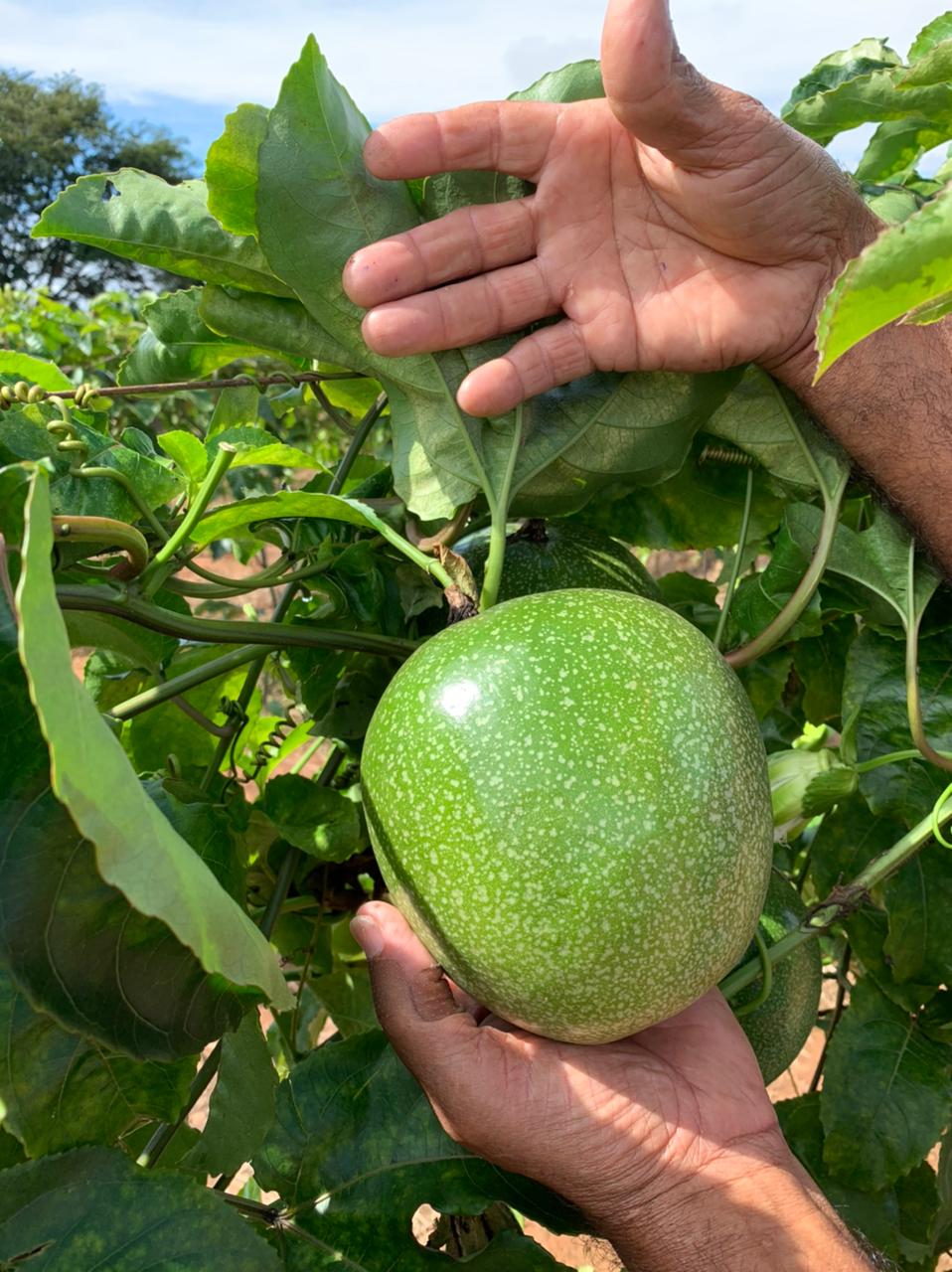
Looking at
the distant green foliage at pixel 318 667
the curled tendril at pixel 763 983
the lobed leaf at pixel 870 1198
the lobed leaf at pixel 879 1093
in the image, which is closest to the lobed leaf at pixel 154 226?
the distant green foliage at pixel 318 667

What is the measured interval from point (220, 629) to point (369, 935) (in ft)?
1.43

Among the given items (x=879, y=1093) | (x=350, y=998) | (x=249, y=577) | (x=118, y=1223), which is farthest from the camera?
(x=350, y=998)

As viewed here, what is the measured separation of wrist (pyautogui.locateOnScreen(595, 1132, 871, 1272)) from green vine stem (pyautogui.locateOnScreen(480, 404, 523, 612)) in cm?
72

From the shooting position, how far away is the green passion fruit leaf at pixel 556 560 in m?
1.46

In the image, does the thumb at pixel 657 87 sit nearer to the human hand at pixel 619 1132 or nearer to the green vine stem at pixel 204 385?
the green vine stem at pixel 204 385

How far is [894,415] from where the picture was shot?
1.55 m

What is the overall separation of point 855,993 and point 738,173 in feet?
4.07

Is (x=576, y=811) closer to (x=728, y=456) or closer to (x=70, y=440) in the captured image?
(x=70, y=440)

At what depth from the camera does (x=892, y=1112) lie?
5.56ft

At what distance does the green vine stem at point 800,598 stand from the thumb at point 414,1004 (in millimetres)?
535

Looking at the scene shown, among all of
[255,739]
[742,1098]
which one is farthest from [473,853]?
[255,739]

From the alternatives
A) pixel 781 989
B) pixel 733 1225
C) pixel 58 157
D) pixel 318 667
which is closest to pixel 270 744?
pixel 318 667

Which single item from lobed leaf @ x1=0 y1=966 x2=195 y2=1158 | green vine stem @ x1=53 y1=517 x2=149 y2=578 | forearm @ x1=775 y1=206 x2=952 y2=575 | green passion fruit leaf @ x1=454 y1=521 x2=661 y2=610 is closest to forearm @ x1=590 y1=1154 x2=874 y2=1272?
lobed leaf @ x1=0 y1=966 x2=195 y2=1158

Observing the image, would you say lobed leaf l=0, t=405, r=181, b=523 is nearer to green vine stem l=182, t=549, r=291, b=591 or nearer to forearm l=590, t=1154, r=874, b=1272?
green vine stem l=182, t=549, r=291, b=591
